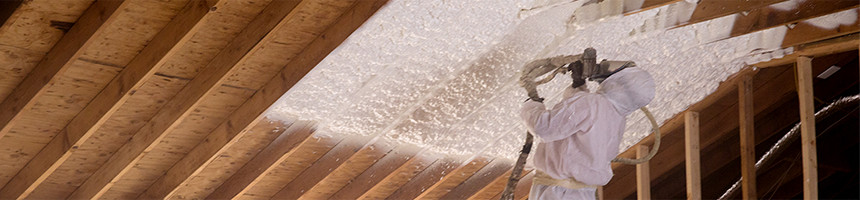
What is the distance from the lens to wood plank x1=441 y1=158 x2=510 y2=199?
216 inches

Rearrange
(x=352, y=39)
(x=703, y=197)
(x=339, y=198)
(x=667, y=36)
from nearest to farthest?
(x=352, y=39) → (x=667, y=36) → (x=339, y=198) → (x=703, y=197)

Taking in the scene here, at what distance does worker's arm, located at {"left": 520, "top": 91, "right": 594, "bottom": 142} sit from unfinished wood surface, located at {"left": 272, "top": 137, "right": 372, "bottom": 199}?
2.13 metres

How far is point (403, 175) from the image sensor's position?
553 centimetres

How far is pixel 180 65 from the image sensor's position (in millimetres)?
3957

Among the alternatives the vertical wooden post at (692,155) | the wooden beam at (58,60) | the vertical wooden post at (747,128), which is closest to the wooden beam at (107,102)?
the wooden beam at (58,60)

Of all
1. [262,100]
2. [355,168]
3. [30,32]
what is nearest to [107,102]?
[30,32]

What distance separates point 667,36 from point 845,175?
128 inches

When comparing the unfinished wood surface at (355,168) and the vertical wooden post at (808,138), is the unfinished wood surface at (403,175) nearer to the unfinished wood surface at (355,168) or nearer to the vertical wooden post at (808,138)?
the unfinished wood surface at (355,168)

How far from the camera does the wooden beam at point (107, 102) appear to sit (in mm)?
3562

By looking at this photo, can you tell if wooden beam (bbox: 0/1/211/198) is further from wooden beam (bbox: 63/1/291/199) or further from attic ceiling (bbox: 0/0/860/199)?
wooden beam (bbox: 63/1/291/199)

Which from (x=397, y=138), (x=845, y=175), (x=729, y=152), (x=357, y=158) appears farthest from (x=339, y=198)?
(x=845, y=175)

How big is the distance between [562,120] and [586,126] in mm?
78

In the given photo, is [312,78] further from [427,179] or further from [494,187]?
[494,187]

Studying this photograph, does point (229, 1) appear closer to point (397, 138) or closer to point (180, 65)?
point (180, 65)
